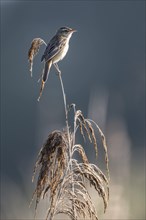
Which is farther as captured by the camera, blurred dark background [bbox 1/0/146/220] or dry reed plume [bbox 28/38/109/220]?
blurred dark background [bbox 1/0/146/220]

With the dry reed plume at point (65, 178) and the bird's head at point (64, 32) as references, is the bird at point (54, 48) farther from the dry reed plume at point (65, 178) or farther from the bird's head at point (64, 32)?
the dry reed plume at point (65, 178)

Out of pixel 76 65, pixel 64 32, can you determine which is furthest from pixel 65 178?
pixel 76 65

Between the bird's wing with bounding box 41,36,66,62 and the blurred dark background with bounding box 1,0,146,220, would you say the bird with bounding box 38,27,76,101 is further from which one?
the blurred dark background with bounding box 1,0,146,220

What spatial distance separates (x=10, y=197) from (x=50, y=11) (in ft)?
59.8

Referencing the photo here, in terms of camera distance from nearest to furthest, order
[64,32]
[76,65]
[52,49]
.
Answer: [52,49], [64,32], [76,65]

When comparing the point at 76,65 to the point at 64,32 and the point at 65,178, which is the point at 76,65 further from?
the point at 65,178

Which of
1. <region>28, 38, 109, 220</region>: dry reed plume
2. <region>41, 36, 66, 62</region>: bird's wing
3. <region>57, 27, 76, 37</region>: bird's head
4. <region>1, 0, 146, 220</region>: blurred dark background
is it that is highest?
<region>1, 0, 146, 220</region>: blurred dark background

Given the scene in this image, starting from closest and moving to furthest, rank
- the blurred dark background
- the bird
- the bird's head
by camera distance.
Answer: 1. the bird
2. the bird's head
3. the blurred dark background

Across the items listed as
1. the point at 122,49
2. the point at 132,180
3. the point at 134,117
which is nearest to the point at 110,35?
the point at 122,49

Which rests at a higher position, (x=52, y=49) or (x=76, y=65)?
(x=76, y=65)

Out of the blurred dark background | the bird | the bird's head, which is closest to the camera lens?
the bird

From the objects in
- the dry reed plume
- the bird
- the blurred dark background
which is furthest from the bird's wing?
the blurred dark background

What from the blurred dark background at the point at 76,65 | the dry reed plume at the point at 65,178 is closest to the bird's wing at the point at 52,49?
the dry reed plume at the point at 65,178

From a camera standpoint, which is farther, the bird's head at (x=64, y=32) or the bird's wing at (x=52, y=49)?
the bird's head at (x=64, y=32)
